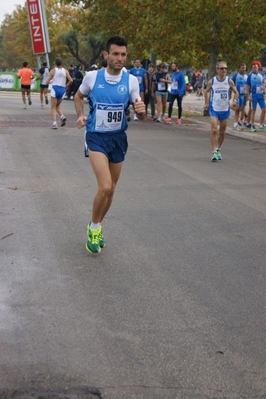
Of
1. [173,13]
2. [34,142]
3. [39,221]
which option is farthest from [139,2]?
[39,221]

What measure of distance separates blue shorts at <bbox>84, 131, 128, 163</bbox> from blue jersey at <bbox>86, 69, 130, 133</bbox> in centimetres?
5

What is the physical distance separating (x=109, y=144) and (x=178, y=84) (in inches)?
687

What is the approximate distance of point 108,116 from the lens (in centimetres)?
683

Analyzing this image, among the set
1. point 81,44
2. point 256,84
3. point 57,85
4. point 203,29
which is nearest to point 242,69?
point 256,84

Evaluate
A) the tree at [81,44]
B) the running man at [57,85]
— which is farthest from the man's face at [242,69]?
the tree at [81,44]

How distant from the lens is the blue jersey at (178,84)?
2384cm

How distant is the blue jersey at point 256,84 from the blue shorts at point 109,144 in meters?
14.4

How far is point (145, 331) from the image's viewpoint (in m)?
4.73

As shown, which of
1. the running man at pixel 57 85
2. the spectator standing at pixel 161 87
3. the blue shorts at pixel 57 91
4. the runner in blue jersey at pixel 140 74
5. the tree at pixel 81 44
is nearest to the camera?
the blue shorts at pixel 57 91

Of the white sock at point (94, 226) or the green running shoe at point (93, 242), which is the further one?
the white sock at point (94, 226)

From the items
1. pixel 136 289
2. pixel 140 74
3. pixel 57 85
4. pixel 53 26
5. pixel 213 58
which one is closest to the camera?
pixel 136 289

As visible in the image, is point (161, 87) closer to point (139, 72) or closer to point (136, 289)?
point (139, 72)

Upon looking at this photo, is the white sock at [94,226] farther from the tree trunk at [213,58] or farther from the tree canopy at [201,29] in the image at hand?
the tree trunk at [213,58]

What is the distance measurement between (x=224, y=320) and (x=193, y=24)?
67.9ft
